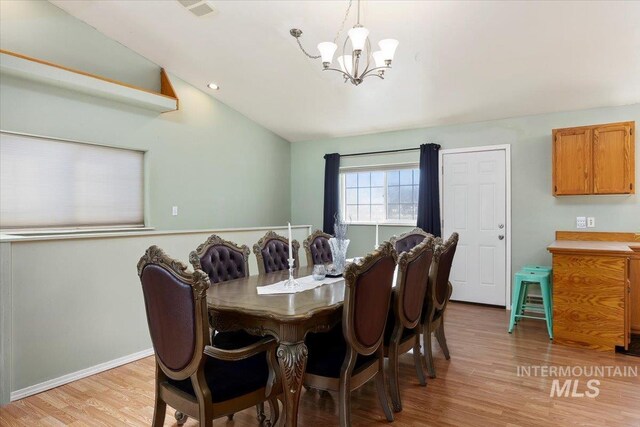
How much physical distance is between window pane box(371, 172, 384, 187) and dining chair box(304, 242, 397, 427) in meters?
3.80

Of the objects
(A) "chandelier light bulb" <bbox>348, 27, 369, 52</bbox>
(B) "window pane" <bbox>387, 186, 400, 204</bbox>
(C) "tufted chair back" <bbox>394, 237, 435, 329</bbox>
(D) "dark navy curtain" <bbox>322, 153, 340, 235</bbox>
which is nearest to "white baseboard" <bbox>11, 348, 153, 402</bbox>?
(C) "tufted chair back" <bbox>394, 237, 435, 329</bbox>

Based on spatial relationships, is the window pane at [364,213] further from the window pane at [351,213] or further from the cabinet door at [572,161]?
the cabinet door at [572,161]

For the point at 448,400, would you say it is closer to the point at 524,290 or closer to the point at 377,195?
the point at 524,290

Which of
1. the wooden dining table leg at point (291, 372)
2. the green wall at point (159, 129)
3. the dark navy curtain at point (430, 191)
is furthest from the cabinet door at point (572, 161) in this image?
the green wall at point (159, 129)

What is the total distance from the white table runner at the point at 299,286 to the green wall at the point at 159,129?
2814mm

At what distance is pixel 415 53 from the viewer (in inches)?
153

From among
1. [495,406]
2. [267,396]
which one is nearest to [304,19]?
[267,396]

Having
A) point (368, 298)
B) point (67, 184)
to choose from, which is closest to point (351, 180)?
point (67, 184)

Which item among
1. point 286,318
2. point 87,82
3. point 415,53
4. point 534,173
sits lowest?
point 286,318

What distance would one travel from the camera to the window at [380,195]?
5723 mm

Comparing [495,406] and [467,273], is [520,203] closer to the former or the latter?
[467,273]

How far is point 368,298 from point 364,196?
13.6 ft

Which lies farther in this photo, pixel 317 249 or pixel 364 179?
pixel 364 179

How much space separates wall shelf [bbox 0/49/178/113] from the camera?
3406mm
